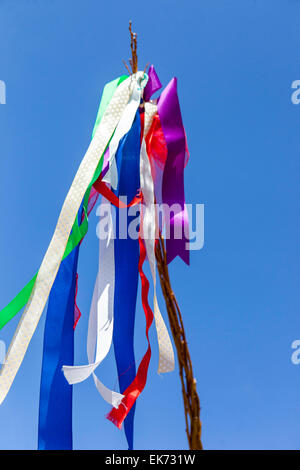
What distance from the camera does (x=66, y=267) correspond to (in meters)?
2.02

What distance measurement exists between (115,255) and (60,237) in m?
0.27

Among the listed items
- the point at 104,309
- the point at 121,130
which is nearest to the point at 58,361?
the point at 104,309

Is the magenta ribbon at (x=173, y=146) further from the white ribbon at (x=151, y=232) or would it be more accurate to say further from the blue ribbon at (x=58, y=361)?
the blue ribbon at (x=58, y=361)

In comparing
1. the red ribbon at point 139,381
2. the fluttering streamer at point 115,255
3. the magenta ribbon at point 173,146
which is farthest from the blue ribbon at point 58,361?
the magenta ribbon at point 173,146

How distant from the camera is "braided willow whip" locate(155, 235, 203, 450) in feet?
5.55

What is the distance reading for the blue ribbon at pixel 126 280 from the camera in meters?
2.05

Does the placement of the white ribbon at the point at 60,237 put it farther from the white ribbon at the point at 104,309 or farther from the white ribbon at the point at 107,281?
the white ribbon at the point at 104,309

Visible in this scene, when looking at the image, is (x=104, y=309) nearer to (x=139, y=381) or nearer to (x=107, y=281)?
(x=107, y=281)

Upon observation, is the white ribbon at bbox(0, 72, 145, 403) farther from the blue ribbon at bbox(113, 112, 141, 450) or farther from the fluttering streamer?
the blue ribbon at bbox(113, 112, 141, 450)

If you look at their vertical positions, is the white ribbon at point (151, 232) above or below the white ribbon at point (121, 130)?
below

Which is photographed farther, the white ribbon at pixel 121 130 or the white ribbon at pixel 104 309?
the white ribbon at pixel 121 130

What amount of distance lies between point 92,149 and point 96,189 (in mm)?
166

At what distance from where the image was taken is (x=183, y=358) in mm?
1756
